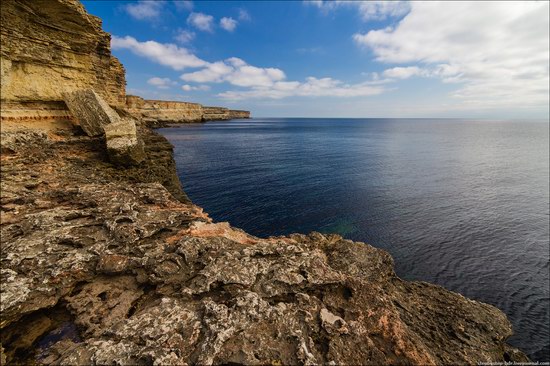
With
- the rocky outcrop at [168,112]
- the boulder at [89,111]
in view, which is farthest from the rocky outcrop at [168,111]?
the boulder at [89,111]

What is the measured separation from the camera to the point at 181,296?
274 inches

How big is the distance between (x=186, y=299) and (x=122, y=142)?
449 inches

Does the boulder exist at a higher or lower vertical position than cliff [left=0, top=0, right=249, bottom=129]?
lower

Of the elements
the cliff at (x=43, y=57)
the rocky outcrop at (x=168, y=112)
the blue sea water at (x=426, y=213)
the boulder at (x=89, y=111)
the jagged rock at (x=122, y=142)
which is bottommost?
the blue sea water at (x=426, y=213)

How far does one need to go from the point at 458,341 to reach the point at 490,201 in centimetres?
3254

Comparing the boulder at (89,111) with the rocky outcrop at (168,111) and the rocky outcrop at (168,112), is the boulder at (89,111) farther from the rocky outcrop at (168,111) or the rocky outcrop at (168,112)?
the rocky outcrop at (168,111)

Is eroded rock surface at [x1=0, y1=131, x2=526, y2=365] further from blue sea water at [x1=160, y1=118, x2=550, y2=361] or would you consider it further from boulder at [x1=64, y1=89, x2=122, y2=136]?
blue sea water at [x1=160, y1=118, x2=550, y2=361]

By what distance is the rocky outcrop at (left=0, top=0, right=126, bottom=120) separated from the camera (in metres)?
12.9

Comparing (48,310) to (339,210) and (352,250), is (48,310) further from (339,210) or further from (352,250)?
(339,210)

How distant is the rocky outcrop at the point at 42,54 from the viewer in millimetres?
12906

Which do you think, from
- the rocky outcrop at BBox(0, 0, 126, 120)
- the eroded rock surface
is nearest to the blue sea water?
the eroded rock surface

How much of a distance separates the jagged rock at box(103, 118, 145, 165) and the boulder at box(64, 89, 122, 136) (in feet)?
5.04

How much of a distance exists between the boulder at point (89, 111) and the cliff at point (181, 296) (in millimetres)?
3873

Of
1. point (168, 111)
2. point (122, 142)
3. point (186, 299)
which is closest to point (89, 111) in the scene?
point (122, 142)
